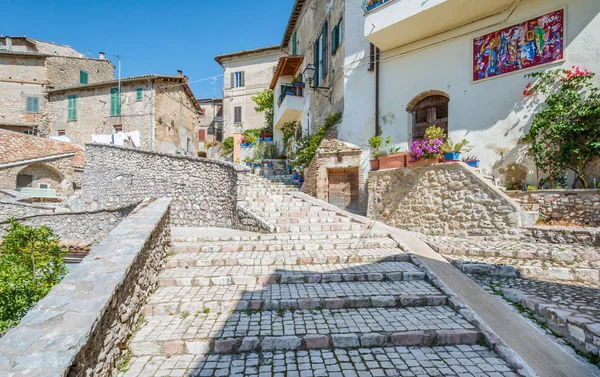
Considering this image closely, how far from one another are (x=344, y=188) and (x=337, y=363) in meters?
8.09

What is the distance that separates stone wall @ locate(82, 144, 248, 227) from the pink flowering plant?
483cm

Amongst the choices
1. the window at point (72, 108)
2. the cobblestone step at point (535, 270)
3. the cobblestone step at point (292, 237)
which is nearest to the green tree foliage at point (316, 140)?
the cobblestone step at point (292, 237)

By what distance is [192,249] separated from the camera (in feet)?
18.8

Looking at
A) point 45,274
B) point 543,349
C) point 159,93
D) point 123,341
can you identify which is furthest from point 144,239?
point 159,93

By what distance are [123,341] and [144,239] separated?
1.22m

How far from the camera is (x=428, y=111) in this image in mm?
9789

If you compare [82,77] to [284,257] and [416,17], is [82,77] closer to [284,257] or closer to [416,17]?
[416,17]

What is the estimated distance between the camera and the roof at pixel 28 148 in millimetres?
15773

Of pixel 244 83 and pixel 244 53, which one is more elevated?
pixel 244 53

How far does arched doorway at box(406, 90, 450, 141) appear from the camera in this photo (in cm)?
952

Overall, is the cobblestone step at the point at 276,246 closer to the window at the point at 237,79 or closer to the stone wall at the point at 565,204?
the stone wall at the point at 565,204

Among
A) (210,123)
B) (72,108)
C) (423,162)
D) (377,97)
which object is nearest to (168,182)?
(377,97)

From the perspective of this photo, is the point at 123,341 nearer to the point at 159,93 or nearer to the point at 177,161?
the point at 177,161

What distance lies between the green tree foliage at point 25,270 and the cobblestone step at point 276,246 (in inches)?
70.8
